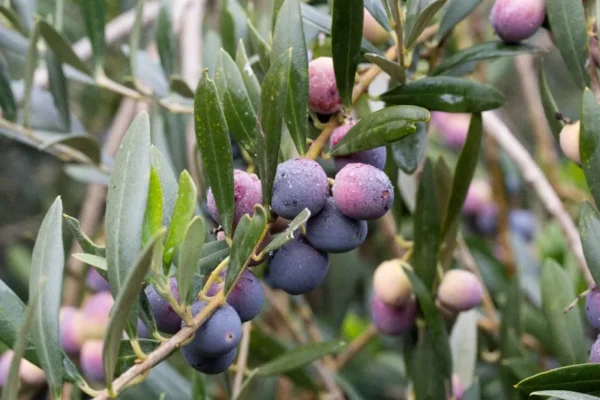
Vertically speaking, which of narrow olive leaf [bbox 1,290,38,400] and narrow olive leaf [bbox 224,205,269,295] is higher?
narrow olive leaf [bbox 224,205,269,295]

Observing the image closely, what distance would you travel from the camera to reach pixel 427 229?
30.3 inches

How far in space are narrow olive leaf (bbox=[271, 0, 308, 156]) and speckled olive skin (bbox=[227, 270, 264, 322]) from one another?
0.36ft

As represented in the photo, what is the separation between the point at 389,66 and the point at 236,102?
A: 146 mm

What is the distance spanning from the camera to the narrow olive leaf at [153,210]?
1.63 ft

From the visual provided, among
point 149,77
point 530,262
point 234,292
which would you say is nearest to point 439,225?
point 234,292

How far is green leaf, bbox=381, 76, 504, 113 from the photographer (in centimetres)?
66

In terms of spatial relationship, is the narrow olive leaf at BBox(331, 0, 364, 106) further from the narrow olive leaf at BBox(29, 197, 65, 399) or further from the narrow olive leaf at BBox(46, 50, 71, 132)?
the narrow olive leaf at BBox(46, 50, 71, 132)

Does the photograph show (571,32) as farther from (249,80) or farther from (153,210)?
(153,210)

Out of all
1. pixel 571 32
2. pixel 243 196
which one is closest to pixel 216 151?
pixel 243 196

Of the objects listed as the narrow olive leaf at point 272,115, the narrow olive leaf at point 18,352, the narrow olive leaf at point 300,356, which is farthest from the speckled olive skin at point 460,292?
the narrow olive leaf at point 18,352

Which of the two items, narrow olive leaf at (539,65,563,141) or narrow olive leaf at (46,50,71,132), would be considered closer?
narrow olive leaf at (539,65,563,141)

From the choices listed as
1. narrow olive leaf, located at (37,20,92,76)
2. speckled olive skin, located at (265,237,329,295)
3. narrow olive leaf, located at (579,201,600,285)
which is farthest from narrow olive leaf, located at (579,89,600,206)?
narrow olive leaf, located at (37,20,92,76)

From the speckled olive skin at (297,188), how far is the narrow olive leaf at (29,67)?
18.4 inches

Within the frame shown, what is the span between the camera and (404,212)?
990 mm
